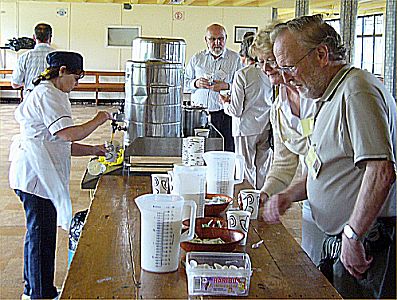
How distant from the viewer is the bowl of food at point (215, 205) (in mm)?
2256

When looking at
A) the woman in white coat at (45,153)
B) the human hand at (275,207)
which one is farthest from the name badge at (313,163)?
the woman in white coat at (45,153)

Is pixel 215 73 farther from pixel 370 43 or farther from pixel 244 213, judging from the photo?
pixel 370 43

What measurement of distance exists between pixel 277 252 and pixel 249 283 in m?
0.33

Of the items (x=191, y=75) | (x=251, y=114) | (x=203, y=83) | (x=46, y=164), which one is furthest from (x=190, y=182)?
(x=191, y=75)

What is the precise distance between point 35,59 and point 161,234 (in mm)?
5026

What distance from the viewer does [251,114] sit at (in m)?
4.78

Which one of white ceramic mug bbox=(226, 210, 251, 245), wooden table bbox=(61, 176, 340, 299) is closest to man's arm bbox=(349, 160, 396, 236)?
→ wooden table bbox=(61, 176, 340, 299)

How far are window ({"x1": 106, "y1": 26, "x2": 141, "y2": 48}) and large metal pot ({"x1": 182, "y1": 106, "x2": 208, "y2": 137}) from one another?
11.0 meters

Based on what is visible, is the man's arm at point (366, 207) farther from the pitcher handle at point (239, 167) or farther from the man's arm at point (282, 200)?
the pitcher handle at point (239, 167)

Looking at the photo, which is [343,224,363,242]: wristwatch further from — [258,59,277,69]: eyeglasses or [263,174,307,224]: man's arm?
[258,59,277,69]: eyeglasses

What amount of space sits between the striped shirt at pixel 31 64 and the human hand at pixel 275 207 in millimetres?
4447

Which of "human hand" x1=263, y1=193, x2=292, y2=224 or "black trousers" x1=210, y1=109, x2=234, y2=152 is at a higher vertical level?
"black trousers" x1=210, y1=109, x2=234, y2=152

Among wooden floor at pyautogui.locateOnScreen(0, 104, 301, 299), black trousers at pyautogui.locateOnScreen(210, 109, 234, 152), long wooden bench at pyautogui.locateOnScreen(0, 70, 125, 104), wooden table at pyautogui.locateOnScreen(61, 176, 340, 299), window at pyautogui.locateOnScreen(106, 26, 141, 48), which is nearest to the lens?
wooden table at pyautogui.locateOnScreen(61, 176, 340, 299)

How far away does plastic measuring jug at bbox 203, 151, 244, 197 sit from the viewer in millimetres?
2400
